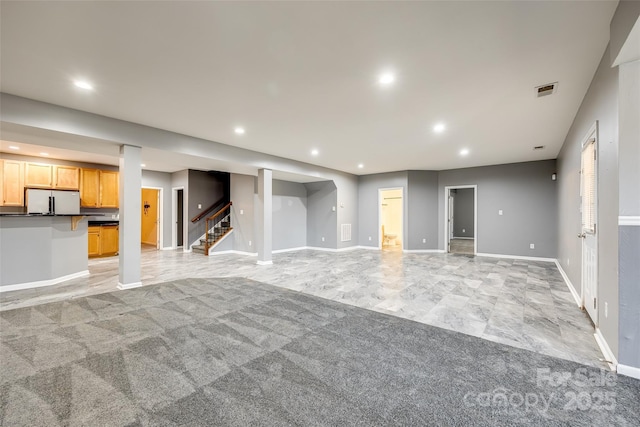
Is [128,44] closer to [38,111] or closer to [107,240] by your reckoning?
[38,111]

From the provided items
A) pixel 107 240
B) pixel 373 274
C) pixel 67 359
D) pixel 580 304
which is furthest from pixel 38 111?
pixel 580 304

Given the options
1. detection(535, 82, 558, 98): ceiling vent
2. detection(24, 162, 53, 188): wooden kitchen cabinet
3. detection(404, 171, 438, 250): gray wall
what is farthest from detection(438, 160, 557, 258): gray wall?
detection(24, 162, 53, 188): wooden kitchen cabinet

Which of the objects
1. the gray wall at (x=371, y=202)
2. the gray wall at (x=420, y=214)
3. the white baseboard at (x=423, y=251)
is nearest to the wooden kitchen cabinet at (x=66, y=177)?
the gray wall at (x=371, y=202)

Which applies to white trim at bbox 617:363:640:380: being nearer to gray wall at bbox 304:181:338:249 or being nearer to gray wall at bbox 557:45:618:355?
gray wall at bbox 557:45:618:355

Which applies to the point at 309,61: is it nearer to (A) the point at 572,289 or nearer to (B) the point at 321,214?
(A) the point at 572,289

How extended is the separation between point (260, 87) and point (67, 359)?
308cm

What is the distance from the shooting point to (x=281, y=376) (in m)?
1.86

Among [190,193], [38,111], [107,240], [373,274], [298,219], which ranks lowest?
[373,274]

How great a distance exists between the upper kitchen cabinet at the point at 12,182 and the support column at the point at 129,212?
4.04 meters

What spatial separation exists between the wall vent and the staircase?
11.6 ft

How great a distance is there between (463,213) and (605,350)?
11.1 metres

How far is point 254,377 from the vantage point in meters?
1.85

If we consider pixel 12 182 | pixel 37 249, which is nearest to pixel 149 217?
pixel 12 182

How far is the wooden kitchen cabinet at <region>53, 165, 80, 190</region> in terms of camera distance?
20.6 ft
